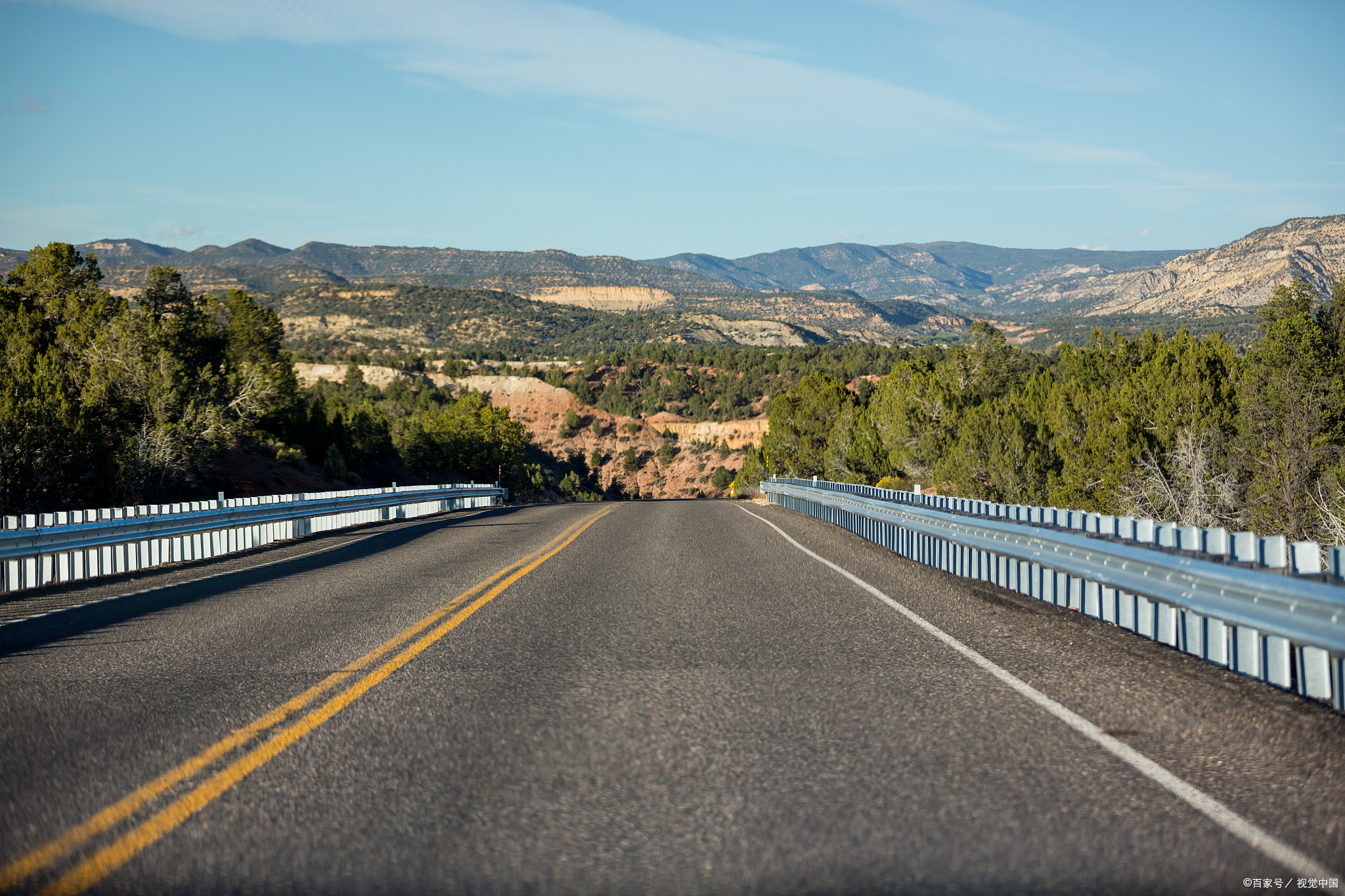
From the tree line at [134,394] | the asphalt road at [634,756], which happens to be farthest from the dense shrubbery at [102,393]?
the asphalt road at [634,756]

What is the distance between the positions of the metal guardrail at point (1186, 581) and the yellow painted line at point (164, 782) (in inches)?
216

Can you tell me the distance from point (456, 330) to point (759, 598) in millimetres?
173726

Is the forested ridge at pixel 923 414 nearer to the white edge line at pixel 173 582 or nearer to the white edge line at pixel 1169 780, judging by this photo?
the white edge line at pixel 173 582

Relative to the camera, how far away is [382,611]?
9.60 m

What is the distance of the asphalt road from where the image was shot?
3.72 m

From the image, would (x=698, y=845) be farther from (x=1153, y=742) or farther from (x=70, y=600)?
(x=70, y=600)

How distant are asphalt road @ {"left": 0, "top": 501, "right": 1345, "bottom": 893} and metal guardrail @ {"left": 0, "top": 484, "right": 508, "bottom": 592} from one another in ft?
9.43

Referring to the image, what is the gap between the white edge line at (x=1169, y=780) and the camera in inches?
146

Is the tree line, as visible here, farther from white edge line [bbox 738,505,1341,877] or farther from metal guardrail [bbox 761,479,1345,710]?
white edge line [bbox 738,505,1341,877]

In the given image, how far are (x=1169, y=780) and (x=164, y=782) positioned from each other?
14.8 ft

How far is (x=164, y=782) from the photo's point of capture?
4621 mm

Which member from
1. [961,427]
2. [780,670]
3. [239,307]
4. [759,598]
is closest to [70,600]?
[759,598]

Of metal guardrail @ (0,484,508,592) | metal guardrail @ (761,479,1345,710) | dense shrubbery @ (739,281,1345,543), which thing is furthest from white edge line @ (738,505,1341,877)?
dense shrubbery @ (739,281,1345,543)

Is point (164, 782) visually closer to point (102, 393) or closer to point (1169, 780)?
point (1169, 780)
